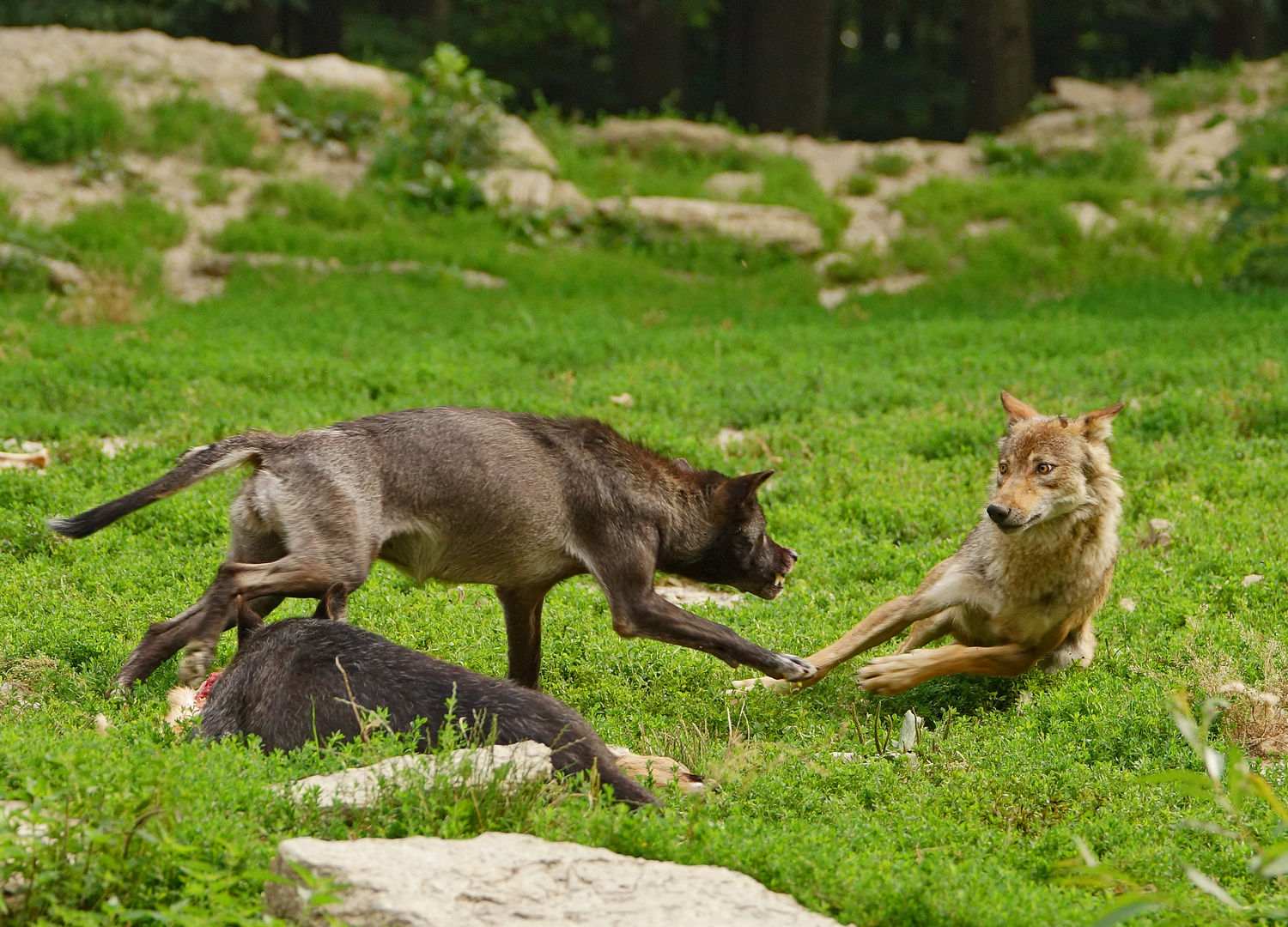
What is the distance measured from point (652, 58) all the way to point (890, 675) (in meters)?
23.5

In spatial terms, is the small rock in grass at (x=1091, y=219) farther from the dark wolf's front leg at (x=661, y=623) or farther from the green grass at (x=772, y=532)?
the dark wolf's front leg at (x=661, y=623)

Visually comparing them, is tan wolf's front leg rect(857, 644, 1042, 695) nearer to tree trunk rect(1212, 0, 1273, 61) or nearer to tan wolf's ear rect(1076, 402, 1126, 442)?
tan wolf's ear rect(1076, 402, 1126, 442)

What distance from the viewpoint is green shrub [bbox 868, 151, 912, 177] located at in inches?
842

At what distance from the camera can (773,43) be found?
1024 inches

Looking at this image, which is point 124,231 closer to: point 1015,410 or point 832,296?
point 832,296

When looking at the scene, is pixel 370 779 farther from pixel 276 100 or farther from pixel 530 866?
pixel 276 100

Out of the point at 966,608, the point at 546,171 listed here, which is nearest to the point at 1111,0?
the point at 546,171

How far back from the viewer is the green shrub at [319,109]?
775 inches

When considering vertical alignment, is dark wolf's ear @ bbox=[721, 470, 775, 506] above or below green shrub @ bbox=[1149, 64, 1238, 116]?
below

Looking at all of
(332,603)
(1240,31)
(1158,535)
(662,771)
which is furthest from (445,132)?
(1240,31)

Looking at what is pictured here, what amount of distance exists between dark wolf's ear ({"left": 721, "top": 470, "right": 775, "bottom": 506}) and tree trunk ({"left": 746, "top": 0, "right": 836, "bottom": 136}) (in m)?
21.2

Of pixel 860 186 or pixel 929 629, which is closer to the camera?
pixel 929 629

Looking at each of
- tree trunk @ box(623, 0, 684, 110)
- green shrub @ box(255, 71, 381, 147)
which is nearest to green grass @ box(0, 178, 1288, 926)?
green shrub @ box(255, 71, 381, 147)

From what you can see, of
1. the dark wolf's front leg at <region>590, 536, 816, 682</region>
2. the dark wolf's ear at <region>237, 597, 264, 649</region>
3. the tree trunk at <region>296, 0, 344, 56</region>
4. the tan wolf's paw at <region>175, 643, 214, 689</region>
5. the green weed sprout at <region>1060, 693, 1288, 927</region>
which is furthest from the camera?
the tree trunk at <region>296, 0, 344, 56</region>
